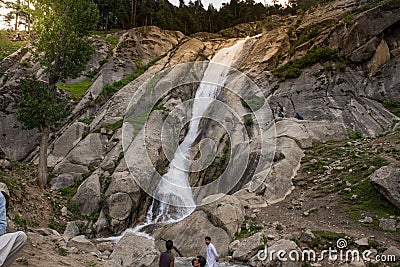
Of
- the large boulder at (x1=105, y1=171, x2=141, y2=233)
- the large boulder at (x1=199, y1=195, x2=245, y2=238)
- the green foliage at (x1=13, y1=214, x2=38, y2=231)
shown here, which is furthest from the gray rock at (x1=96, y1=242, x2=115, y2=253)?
the large boulder at (x1=199, y1=195, x2=245, y2=238)

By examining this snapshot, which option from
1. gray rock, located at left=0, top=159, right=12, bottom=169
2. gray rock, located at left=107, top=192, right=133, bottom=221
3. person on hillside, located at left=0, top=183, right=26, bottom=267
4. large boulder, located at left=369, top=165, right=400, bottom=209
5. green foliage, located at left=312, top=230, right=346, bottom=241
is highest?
person on hillside, located at left=0, top=183, right=26, bottom=267

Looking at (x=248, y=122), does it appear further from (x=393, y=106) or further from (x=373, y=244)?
(x=373, y=244)

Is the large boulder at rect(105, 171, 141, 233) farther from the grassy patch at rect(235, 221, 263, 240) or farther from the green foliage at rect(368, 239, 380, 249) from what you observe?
the green foliage at rect(368, 239, 380, 249)

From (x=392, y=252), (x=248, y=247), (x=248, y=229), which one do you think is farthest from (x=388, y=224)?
(x=248, y=229)

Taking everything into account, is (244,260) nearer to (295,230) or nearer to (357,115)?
(295,230)

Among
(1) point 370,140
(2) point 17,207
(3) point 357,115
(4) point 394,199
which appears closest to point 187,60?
(3) point 357,115

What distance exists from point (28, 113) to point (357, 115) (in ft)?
72.1

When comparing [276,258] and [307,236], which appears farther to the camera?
[307,236]

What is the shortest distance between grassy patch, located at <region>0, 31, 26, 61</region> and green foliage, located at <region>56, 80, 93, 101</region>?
15.0 metres

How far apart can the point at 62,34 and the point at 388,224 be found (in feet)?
69.6

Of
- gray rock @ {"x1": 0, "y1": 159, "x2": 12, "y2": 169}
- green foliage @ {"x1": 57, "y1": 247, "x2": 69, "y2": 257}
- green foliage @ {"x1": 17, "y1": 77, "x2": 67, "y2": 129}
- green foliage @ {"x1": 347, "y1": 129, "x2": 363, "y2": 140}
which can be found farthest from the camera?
green foliage @ {"x1": 347, "y1": 129, "x2": 363, "y2": 140}

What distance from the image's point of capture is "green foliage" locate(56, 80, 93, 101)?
32.9 metres

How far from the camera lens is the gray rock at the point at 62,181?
20.4m

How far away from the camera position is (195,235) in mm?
13445
